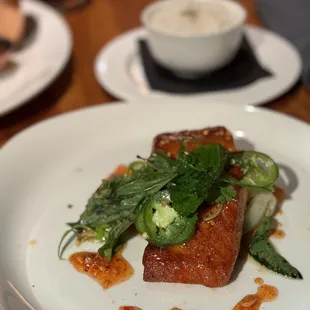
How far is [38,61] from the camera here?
2.65 m

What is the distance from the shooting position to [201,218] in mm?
1472

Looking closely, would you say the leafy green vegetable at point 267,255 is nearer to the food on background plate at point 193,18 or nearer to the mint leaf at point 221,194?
the mint leaf at point 221,194

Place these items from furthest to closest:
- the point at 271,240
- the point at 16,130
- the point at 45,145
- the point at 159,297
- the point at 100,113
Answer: the point at 16,130 → the point at 100,113 → the point at 45,145 → the point at 271,240 → the point at 159,297

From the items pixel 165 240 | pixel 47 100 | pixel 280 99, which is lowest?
pixel 280 99

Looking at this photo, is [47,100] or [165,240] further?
[47,100]

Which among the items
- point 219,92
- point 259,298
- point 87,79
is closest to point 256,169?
point 259,298

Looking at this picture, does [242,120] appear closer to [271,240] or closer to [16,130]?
[271,240]

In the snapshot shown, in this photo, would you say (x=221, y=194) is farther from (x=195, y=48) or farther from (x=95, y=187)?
(x=195, y=48)

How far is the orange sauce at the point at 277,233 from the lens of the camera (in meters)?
1.56

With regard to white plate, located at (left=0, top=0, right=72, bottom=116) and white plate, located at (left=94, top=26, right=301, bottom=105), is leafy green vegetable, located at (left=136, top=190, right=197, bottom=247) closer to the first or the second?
white plate, located at (left=94, top=26, right=301, bottom=105)

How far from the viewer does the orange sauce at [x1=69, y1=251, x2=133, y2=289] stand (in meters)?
1.47

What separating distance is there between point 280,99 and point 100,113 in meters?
0.86

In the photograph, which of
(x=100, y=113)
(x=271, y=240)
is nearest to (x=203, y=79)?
(x=100, y=113)

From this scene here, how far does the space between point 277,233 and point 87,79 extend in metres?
1.44
